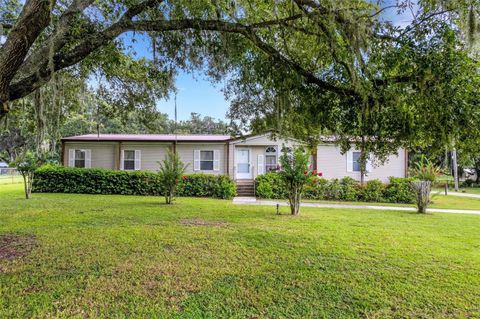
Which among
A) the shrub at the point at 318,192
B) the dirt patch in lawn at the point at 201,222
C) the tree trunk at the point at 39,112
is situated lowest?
the dirt patch in lawn at the point at 201,222

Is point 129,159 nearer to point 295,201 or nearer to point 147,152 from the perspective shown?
point 147,152

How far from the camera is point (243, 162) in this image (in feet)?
57.4

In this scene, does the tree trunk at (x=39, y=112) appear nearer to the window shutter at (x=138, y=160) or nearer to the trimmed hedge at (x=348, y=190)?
the trimmed hedge at (x=348, y=190)

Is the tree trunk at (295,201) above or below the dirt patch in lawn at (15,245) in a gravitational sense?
above

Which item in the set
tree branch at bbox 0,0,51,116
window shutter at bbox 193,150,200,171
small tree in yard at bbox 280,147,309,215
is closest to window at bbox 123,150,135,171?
window shutter at bbox 193,150,200,171

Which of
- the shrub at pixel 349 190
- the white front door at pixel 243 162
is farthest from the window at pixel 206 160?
the shrub at pixel 349 190

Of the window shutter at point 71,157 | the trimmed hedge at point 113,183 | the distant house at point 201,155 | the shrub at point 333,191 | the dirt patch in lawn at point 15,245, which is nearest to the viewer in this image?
the dirt patch in lawn at point 15,245

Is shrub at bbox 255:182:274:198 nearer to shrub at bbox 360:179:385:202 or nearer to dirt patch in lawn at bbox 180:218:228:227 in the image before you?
shrub at bbox 360:179:385:202

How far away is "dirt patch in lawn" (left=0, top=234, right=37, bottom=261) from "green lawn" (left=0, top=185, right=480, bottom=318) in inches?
0.7

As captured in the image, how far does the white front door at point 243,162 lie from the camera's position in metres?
17.4

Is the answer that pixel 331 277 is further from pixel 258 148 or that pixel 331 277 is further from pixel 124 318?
pixel 258 148

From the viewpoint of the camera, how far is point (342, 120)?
468cm

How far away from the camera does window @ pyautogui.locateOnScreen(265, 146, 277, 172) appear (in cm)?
1742

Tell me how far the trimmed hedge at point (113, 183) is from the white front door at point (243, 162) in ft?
10.9
